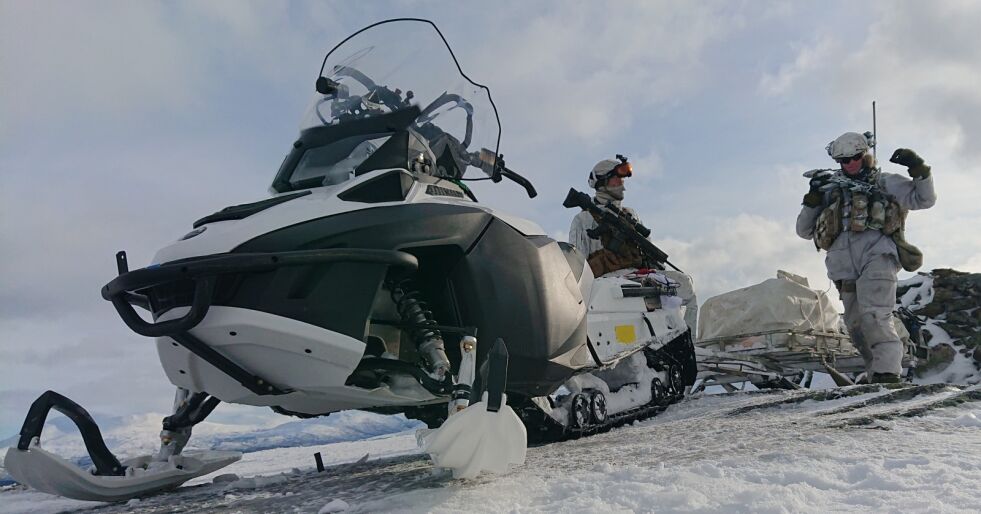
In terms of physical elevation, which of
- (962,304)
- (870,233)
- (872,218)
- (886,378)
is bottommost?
(886,378)

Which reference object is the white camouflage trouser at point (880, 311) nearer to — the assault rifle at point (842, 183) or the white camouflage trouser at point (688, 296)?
the assault rifle at point (842, 183)

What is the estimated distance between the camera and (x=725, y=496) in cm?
202

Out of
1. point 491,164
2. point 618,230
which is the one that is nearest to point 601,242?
point 618,230

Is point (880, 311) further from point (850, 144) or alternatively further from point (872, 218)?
point (850, 144)

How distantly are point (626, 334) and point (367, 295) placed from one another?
3.18m

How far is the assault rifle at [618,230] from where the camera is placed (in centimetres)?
646

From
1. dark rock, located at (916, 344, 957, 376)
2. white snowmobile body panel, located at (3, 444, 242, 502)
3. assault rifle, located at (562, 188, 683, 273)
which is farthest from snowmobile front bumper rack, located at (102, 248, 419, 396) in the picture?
dark rock, located at (916, 344, 957, 376)

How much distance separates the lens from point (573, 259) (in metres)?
4.18

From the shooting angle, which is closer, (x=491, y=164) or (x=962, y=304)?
(x=491, y=164)

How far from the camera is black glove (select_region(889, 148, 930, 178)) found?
588 cm

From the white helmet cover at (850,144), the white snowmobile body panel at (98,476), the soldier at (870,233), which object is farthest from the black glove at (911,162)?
the white snowmobile body panel at (98,476)

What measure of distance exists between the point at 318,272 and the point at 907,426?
9.13 feet

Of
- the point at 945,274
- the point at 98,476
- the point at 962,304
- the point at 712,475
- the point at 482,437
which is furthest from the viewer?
the point at 945,274

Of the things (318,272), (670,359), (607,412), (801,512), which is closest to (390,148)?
(318,272)
